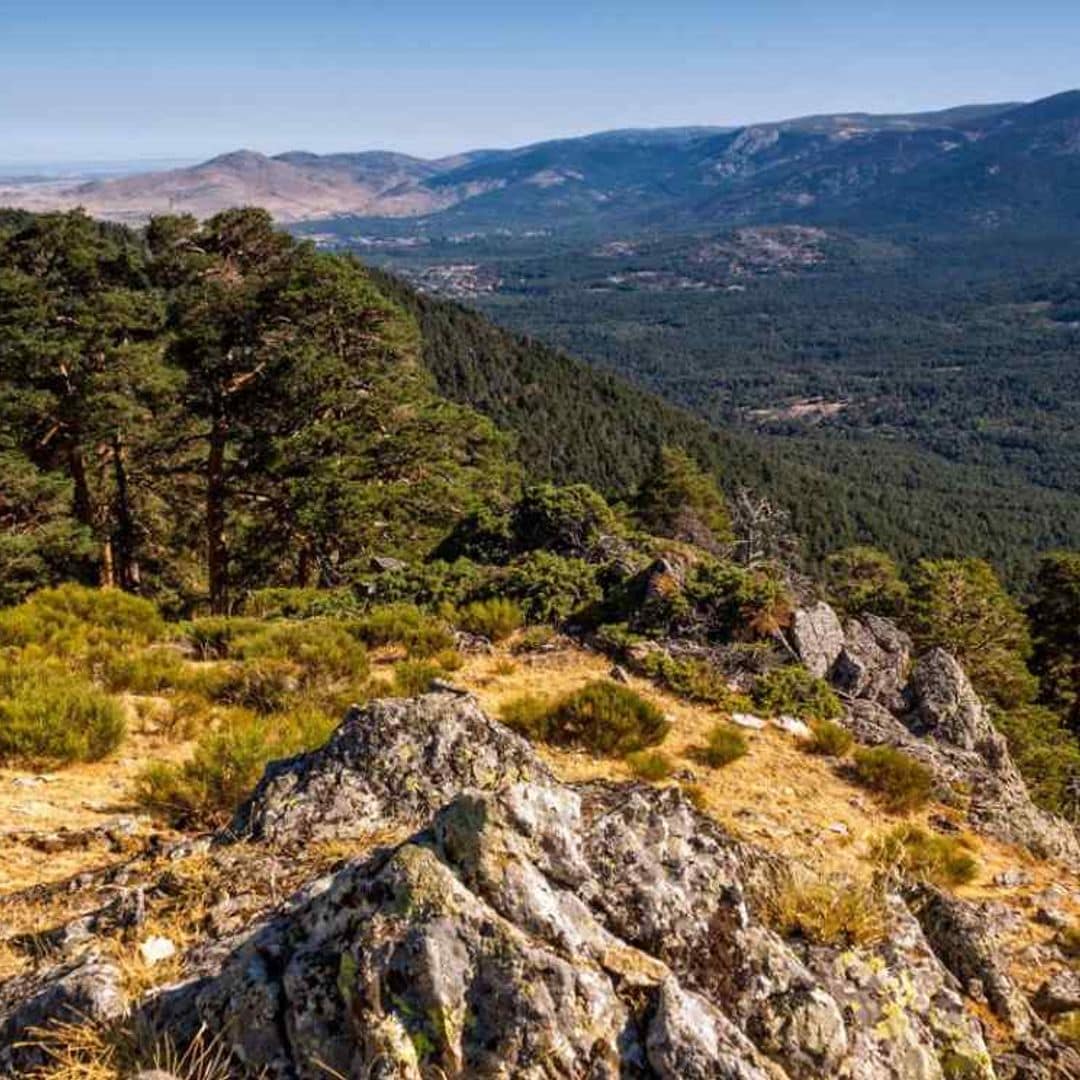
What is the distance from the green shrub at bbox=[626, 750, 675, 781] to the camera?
890 cm

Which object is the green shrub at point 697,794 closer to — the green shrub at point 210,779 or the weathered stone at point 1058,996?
the weathered stone at point 1058,996

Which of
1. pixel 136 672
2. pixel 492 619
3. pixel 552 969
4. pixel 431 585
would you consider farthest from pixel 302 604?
pixel 552 969

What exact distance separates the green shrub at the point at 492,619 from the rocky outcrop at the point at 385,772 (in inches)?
260

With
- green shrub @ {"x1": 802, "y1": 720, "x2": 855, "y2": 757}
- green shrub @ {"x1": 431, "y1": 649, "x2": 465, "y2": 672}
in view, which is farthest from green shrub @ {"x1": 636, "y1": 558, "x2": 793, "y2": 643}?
green shrub @ {"x1": 431, "y1": 649, "x2": 465, "y2": 672}

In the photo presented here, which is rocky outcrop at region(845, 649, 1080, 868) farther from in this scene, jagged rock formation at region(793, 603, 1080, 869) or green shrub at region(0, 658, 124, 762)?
green shrub at region(0, 658, 124, 762)

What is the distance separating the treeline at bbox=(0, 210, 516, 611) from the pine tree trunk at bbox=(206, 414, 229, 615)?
6cm

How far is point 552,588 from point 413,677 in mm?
3931

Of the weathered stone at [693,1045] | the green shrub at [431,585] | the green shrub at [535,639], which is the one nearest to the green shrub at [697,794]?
the green shrub at [535,639]

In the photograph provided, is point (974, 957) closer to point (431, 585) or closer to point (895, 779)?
point (895, 779)

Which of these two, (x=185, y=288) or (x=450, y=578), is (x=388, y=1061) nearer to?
(x=450, y=578)

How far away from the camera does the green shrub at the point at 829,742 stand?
1016cm

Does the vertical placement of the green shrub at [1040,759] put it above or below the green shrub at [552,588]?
below

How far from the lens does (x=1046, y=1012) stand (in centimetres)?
568

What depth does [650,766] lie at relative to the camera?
29.4 ft
